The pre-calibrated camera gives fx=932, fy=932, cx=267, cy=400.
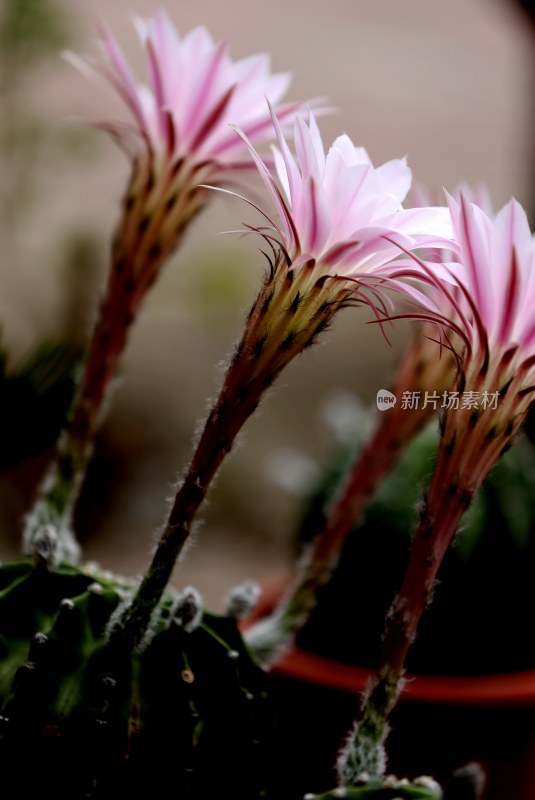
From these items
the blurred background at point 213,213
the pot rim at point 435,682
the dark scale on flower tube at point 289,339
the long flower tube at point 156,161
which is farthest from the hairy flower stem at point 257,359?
the blurred background at point 213,213

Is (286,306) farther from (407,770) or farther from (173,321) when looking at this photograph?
(173,321)

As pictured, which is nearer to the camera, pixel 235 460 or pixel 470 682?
pixel 470 682

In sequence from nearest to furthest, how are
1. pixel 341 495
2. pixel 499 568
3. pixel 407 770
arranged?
pixel 341 495 < pixel 407 770 < pixel 499 568

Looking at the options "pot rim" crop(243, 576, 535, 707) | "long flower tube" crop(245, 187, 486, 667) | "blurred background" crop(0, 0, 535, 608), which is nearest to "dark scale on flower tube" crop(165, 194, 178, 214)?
"long flower tube" crop(245, 187, 486, 667)

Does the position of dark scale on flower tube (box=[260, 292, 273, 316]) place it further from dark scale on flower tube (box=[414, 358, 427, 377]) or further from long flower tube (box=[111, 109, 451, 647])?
dark scale on flower tube (box=[414, 358, 427, 377])

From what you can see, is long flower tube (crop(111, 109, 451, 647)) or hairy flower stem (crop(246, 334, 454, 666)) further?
hairy flower stem (crop(246, 334, 454, 666))

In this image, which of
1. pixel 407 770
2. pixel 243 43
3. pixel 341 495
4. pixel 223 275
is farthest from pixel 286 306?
pixel 243 43

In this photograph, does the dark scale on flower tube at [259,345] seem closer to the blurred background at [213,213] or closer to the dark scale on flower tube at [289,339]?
the dark scale on flower tube at [289,339]
